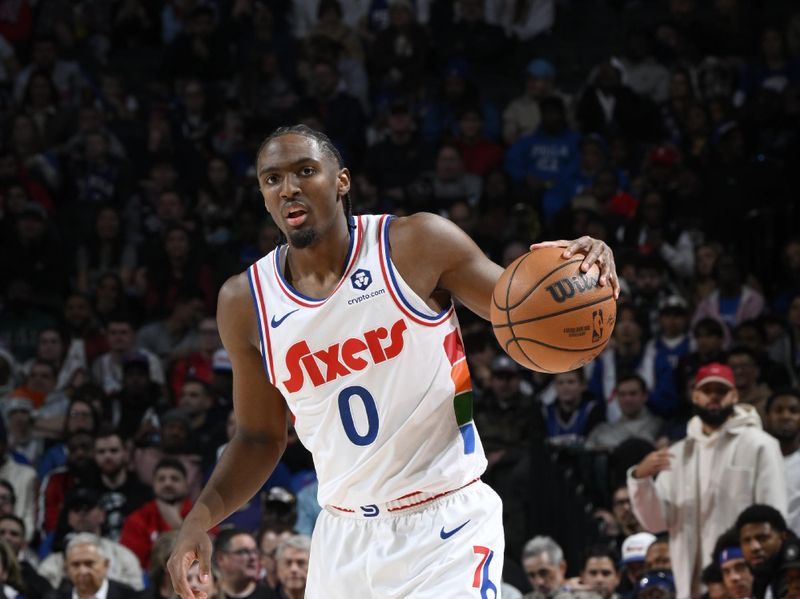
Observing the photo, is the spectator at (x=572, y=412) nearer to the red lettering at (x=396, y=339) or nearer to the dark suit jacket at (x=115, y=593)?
the dark suit jacket at (x=115, y=593)

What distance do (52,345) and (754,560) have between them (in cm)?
603

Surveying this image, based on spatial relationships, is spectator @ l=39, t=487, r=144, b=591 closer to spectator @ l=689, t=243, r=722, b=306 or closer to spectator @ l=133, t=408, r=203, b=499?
spectator @ l=133, t=408, r=203, b=499

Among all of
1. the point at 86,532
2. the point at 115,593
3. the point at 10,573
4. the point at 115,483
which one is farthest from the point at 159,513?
the point at 10,573

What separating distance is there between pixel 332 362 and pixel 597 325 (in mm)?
806

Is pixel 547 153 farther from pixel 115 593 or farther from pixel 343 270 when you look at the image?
pixel 343 270

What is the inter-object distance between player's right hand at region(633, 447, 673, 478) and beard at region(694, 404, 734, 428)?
0.30m

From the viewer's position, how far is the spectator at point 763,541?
7082 millimetres

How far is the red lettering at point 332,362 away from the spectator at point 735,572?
11.9ft

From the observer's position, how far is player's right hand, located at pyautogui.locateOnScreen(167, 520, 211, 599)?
13.4 ft

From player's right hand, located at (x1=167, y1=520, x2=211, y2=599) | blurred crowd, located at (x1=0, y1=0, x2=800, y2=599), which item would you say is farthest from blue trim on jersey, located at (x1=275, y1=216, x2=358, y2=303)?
blurred crowd, located at (x1=0, y1=0, x2=800, y2=599)

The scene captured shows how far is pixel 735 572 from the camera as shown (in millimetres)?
7086

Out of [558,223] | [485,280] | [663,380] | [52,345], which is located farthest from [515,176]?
[485,280]

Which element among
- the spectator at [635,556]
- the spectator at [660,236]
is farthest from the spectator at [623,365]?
the spectator at [635,556]

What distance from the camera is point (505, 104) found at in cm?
1350
